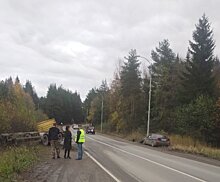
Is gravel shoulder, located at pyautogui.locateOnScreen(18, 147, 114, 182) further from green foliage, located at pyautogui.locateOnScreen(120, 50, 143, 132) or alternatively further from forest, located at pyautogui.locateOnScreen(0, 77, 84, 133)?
green foliage, located at pyautogui.locateOnScreen(120, 50, 143, 132)

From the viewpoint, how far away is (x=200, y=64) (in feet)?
181

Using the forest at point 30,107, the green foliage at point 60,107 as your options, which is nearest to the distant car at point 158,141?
the forest at point 30,107

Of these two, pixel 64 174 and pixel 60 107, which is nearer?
pixel 64 174

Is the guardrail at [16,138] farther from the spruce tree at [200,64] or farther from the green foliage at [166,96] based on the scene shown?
the green foliage at [166,96]

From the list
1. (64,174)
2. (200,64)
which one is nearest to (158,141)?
(200,64)

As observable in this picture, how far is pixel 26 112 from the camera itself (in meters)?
29.0

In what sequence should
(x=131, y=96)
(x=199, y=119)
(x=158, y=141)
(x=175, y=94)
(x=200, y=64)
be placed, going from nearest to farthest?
(x=158, y=141) → (x=199, y=119) → (x=200, y=64) → (x=175, y=94) → (x=131, y=96)

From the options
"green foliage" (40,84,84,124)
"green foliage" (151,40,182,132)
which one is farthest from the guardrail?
"green foliage" (40,84,84,124)

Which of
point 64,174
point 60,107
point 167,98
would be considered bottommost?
point 64,174

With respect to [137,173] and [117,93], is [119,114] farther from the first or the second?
[137,173]

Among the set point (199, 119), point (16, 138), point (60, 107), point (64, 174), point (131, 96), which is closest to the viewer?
point (64, 174)

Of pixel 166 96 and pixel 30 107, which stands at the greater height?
pixel 166 96

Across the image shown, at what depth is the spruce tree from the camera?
178 feet

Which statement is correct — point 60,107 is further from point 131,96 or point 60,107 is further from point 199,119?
point 199,119
